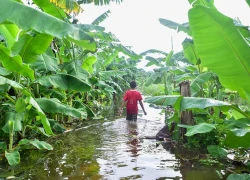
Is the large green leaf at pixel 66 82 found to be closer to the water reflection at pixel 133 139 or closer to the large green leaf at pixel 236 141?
the water reflection at pixel 133 139

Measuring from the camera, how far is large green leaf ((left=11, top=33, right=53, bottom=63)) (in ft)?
14.1

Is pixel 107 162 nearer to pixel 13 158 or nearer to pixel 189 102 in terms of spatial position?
pixel 13 158

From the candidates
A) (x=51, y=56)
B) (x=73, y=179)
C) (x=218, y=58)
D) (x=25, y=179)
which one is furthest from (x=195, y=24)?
(x=51, y=56)

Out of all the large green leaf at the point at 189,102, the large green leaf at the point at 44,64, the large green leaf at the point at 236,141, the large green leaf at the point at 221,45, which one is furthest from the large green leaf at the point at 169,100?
the large green leaf at the point at 44,64

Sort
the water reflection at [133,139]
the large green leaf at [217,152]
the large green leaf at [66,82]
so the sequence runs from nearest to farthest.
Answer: the large green leaf at [217,152], the large green leaf at [66,82], the water reflection at [133,139]

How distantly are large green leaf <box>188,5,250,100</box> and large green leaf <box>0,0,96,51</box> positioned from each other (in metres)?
1.16

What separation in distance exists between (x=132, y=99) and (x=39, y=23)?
270 inches

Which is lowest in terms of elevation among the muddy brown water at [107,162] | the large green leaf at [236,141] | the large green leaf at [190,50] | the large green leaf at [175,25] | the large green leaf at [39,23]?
the muddy brown water at [107,162]

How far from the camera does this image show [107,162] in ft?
14.5

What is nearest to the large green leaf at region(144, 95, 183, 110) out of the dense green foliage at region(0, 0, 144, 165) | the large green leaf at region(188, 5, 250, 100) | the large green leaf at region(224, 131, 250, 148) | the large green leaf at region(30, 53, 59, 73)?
the large green leaf at region(188, 5, 250, 100)

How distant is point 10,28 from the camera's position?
4.59 metres

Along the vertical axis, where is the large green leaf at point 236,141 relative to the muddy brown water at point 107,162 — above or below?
above

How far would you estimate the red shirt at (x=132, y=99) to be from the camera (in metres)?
9.16

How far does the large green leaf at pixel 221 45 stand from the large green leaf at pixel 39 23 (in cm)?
116
